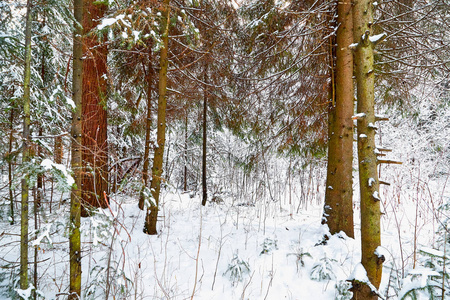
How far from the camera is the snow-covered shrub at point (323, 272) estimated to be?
9.39 ft

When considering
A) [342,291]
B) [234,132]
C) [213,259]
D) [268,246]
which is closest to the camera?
[342,291]

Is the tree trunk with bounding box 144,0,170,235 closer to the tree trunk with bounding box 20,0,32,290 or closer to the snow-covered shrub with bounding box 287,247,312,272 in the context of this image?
the tree trunk with bounding box 20,0,32,290

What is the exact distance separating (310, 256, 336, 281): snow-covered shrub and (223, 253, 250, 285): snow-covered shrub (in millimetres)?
839

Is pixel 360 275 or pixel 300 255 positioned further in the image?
pixel 300 255

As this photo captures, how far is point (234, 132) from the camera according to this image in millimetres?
6602

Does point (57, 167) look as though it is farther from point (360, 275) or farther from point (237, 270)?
point (360, 275)

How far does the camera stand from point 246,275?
9.84ft

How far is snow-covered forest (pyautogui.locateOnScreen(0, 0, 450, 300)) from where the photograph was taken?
2152 millimetres

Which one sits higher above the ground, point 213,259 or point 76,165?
point 76,165

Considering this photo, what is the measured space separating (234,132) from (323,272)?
434cm

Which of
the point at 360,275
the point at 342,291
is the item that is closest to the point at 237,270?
the point at 342,291

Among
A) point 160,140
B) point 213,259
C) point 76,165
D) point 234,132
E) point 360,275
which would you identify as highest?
point 234,132

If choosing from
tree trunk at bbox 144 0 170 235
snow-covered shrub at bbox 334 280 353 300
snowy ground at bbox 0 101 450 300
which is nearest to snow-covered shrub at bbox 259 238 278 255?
snowy ground at bbox 0 101 450 300

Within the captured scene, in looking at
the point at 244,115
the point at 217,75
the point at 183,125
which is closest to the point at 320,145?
the point at 244,115
